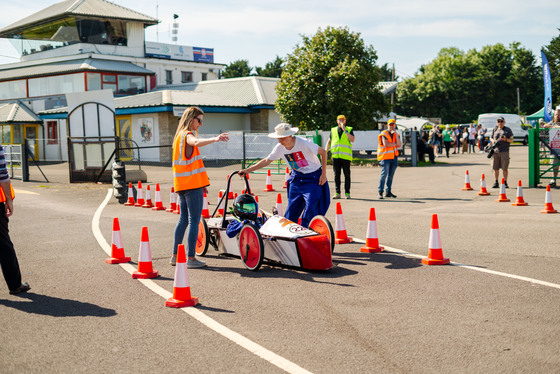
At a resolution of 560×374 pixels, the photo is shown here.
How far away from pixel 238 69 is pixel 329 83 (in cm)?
8049

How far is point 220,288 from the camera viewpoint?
671 cm

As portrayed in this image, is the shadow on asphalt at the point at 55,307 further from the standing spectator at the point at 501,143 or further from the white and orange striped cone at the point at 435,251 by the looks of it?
the standing spectator at the point at 501,143

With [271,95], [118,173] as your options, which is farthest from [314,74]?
[118,173]

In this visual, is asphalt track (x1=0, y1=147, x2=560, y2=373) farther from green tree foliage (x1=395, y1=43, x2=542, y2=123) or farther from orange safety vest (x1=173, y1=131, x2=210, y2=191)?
green tree foliage (x1=395, y1=43, x2=542, y2=123)

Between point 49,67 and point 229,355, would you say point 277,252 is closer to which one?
point 229,355

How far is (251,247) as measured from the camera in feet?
24.9

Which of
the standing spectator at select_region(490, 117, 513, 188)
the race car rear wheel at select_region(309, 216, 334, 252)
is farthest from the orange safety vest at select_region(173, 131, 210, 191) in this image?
the standing spectator at select_region(490, 117, 513, 188)

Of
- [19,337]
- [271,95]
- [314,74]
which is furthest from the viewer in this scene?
[271,95]

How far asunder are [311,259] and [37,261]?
12.9 feet

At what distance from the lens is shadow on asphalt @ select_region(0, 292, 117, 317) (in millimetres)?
5828

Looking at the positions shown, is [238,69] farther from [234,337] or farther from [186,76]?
[234,337]

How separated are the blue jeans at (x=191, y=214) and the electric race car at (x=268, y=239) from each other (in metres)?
0.39

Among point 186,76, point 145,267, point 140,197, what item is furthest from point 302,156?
point 186,76

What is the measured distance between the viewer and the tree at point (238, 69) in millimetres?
109812
